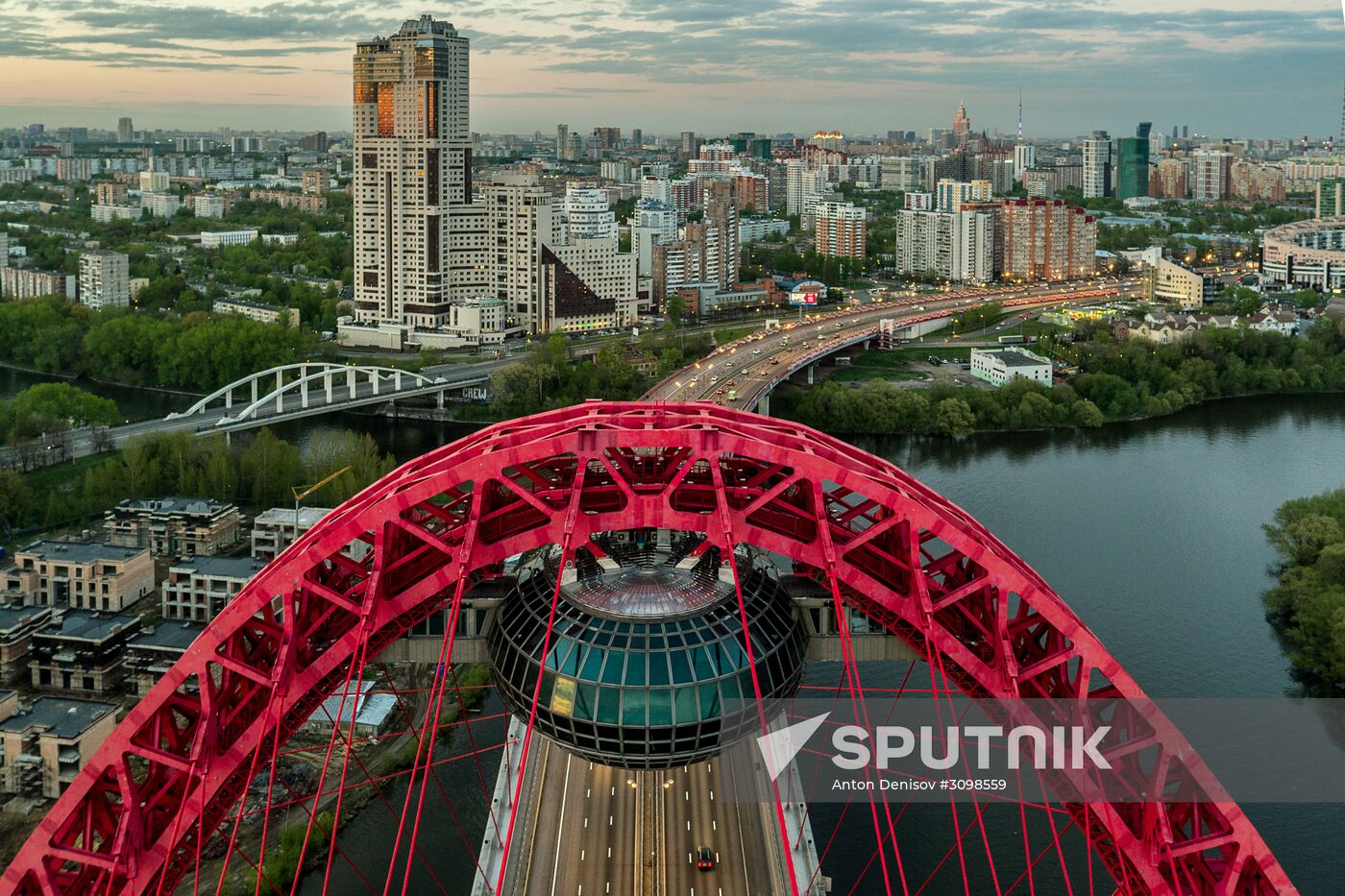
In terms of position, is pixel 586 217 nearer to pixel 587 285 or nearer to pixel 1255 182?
pixel 587 285

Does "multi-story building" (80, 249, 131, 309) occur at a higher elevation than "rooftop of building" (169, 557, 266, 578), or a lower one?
higher

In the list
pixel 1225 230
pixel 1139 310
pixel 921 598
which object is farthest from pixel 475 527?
pixel 1225 230

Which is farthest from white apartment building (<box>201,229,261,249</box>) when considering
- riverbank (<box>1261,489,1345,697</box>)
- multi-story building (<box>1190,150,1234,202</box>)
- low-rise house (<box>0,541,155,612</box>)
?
multi-story building (<box>1190,150,1234,202</box>)

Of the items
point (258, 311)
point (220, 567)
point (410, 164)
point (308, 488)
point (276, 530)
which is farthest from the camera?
point (410, 164)

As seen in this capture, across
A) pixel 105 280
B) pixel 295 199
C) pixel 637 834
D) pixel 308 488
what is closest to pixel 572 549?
pixel 637 834

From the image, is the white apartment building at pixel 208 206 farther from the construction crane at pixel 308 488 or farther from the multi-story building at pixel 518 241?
the construction crane at pixel 308 488

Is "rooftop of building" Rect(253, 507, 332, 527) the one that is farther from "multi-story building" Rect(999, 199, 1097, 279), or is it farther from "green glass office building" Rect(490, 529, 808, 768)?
"multi-story building" Rect(999, 199, 1097, 279)
